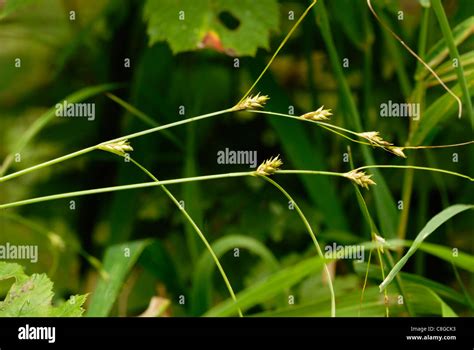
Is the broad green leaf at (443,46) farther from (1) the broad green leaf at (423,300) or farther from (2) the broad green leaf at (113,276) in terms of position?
(2) the broad green leaf at (113,276)

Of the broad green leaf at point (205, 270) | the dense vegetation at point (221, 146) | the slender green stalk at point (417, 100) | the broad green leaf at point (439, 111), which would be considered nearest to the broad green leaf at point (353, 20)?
the dense vegetation at point (221, 146)

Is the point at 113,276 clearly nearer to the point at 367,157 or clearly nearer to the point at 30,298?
the point at 30,298

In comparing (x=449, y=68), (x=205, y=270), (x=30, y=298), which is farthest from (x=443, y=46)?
(x=30, y=298)

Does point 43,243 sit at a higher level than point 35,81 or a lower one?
lower

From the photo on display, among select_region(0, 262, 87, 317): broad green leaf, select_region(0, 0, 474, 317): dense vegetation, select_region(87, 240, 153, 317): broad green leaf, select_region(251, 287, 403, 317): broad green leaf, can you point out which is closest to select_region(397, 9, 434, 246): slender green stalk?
select_region(0, 0, 474, 317): dense vegetation
